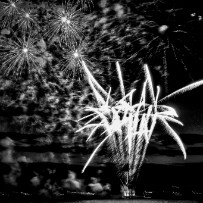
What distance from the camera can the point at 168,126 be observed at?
32.6ft

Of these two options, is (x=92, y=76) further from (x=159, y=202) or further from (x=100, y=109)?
(x=159, y=202)

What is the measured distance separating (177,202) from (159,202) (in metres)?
0.66

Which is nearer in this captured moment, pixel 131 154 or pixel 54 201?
pixel 54 201

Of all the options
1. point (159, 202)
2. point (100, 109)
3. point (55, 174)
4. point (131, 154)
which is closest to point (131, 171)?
point (131, 154)

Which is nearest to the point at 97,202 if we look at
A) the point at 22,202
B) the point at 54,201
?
the point at 54,201

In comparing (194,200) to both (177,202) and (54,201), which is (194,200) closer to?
(177,202)

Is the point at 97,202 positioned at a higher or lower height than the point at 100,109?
lower

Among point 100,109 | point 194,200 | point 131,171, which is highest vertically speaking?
point 100,109

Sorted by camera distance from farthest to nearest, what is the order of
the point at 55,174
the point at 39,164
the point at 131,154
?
the point at 39,164, the point at 55,174, the point at 131,154

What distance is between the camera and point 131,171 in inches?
488

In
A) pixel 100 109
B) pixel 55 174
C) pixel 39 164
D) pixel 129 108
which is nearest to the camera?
pixel 129 108

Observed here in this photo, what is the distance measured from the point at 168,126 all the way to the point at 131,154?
8.28ft

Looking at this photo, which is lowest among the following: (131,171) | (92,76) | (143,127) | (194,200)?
(194,200)

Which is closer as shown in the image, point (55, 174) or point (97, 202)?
point (97, 202)
